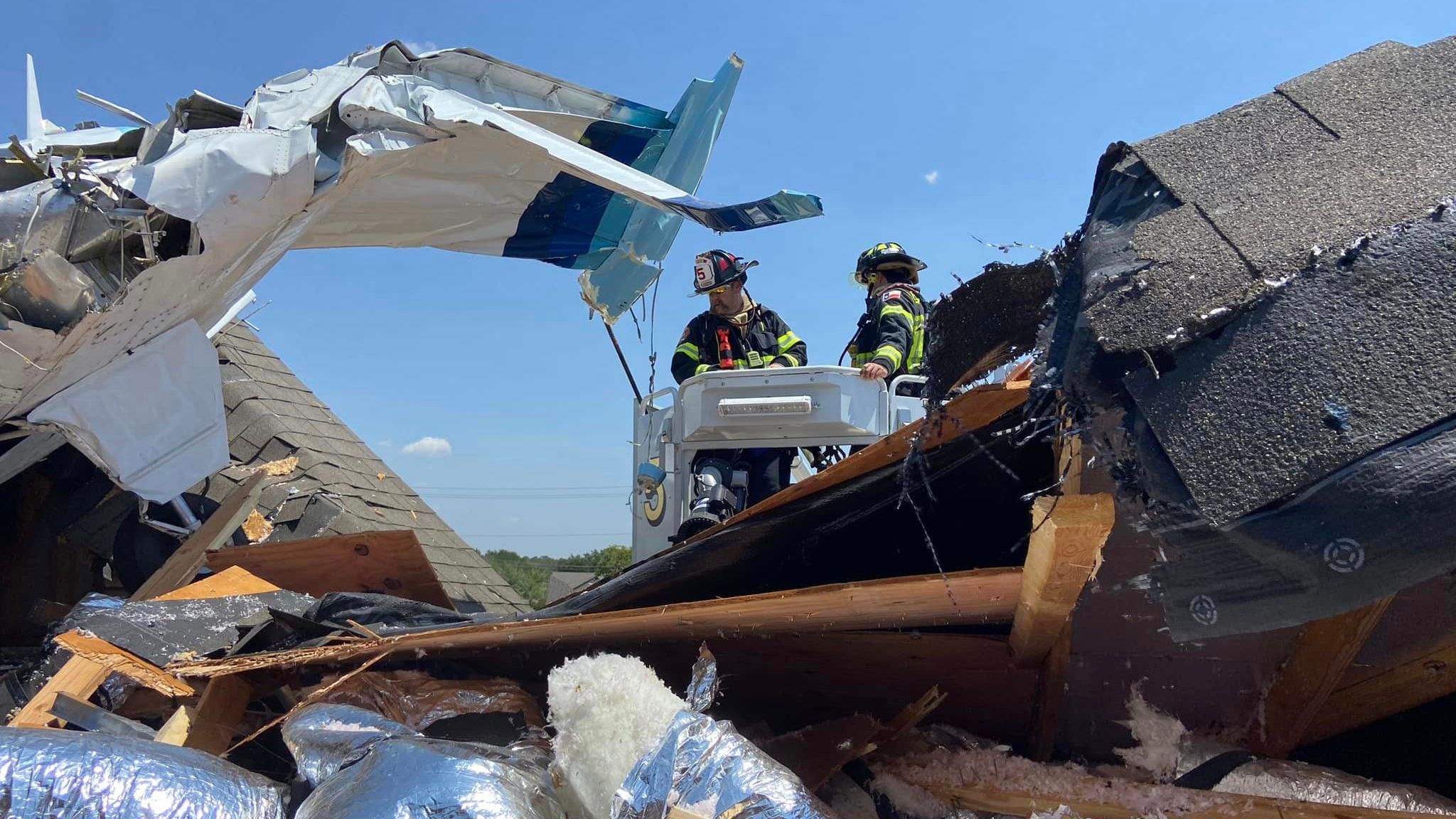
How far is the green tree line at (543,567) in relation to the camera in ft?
55.6

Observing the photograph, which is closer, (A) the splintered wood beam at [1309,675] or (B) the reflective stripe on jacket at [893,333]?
(A) the splintered wood beam at [1309,675]

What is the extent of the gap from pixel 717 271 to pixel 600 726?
10.9 ft

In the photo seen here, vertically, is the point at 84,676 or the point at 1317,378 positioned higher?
the point at 1317,378

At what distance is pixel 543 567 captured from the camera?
23641 millimetres

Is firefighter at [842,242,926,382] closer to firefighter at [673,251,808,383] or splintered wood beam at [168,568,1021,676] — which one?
firefighter at [673,251,808,383]

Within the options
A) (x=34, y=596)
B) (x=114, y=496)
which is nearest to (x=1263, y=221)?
(x=114, y=496)

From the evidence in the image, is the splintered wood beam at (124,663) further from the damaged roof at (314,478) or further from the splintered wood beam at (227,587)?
the damaged roof at (314,478)

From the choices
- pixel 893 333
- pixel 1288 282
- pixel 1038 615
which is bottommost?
pixel 1038 615

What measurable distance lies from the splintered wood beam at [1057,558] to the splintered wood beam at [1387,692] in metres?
0.63

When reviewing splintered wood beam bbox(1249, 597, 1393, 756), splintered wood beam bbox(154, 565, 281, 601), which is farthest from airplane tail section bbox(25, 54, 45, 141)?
splintered wood beam bbox(1249, 597, 1393, 756)

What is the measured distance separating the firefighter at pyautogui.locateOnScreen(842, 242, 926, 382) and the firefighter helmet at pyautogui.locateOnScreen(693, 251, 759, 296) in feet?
2.05

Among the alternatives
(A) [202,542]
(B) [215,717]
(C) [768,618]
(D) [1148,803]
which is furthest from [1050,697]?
(A) [202,542]

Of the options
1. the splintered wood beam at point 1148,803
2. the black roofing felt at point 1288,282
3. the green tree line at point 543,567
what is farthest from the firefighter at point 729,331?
the green tree line at point 543,567

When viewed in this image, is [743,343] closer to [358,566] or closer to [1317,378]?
[358,566]
